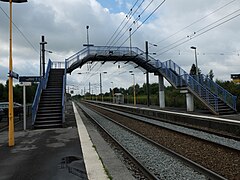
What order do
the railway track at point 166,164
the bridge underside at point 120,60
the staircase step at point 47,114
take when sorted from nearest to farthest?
the railway track at point 166,164, the staircase step at point 47,114, the bridge underside at point 120,60

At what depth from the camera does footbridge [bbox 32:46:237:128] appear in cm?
1586

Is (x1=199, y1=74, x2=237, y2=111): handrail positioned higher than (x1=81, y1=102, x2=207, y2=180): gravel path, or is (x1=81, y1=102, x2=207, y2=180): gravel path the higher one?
(x1=199, y1=74, x2=237, y2=111): handrail

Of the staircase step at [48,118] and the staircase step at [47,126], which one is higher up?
the staircase step at [48,118]

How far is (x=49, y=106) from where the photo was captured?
1670 cm

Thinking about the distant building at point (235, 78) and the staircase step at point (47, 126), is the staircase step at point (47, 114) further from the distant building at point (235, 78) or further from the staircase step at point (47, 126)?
the distant building at point (235, 78)

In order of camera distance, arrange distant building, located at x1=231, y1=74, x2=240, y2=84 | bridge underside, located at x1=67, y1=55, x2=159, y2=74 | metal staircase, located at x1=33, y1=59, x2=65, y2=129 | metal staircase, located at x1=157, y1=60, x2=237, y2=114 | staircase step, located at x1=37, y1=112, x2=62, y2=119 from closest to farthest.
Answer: metal staircase, located at x1=33, y1=59, x2=65, y2=129 < staircase step, located at x1=37, y1=112, x2=62, y2=119 < metal staircase, located at x1=157, y1=60, x2=237, y2=114 < distant building, located at x1=231, y1=74, x2=240, y2=84 < bridge underside, located at x1=67, y1=55, x2=159, y2=74

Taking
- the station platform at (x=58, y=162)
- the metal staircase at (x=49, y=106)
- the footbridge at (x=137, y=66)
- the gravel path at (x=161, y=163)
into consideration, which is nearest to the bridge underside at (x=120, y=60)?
the footbridge at (x=137, y=66)

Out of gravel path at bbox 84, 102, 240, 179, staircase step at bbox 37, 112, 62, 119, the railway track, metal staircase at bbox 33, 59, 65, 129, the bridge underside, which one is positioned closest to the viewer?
the railway track

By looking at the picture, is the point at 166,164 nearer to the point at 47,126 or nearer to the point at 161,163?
the point at 161,163

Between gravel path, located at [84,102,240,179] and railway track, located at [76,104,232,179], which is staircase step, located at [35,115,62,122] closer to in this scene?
gravel path, located at [84,102,240,179]

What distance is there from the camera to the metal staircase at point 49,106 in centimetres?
1492

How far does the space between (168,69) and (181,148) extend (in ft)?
61.9

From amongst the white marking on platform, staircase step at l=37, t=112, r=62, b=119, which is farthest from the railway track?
staircase step at l=37, t=112, r=62, b=119

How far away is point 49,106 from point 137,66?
15311 millimetres
